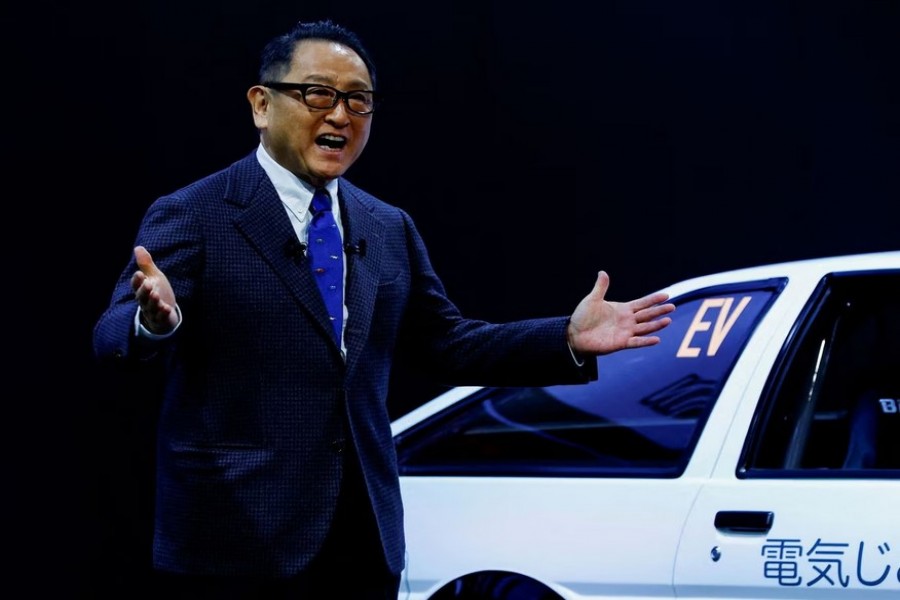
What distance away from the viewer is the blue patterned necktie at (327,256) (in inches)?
96.1

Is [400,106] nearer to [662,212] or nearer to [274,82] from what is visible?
[662,212]

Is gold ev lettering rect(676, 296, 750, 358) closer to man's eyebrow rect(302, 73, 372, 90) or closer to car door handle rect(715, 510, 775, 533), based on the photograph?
car door handle rect(715, 510, 775, 533)

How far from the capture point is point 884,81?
5.43 metres

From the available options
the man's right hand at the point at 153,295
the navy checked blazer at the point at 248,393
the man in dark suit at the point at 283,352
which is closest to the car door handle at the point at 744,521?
the man in dark suit at the point at 283,352

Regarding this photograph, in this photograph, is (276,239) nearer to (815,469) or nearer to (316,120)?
(316,120)

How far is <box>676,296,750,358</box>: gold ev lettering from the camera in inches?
133

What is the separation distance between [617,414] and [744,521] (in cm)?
48

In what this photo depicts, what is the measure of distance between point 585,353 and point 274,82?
0.73 m

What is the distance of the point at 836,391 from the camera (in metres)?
3.39

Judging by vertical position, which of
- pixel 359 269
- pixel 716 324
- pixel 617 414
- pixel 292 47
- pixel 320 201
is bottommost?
pixel 617 414

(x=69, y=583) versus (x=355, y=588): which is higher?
(x=355, y=588)

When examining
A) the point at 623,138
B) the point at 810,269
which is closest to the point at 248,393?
the point at 810,269

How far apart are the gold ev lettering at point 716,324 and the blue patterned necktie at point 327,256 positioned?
119cm

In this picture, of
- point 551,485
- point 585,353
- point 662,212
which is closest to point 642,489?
point 551,485
